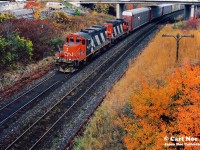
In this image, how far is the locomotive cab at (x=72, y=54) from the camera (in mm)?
28016

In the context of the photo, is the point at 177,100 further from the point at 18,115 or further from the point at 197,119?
the point at 18,115

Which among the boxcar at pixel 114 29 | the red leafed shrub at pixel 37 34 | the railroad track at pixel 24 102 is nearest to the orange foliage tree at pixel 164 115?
the railroad track at pixel 24 102

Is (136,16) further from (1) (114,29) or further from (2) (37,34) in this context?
(2) (37,34)

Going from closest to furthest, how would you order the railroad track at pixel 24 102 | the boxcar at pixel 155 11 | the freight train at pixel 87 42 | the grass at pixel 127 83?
the grass at pixel 127 83 < the railroad track at pixel 24 102 < the freight train at pixel 87 42 < the boxcar at pixel 155 11

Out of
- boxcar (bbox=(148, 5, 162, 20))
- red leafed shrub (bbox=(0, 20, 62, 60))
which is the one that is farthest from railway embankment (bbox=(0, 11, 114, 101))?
boxcar (bbox=(148, 5, 162, 20))

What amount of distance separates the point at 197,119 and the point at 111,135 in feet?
17.8

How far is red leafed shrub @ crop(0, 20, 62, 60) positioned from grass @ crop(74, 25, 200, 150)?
11414 mm

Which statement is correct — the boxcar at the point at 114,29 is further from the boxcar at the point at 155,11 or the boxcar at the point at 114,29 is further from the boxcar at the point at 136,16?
the boxcar at the point at 155,11

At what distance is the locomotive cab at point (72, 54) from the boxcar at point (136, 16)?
2020cm

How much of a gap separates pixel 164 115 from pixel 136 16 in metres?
36.8

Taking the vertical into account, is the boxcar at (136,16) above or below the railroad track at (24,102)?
above

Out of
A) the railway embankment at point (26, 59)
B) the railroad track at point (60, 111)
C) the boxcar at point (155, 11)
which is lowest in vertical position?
the railroad track at point (60, 111)

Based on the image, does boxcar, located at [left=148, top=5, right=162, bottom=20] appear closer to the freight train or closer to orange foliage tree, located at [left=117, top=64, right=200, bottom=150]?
the freight train

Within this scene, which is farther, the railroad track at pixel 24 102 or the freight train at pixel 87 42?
the freight train at pixel 87 42
